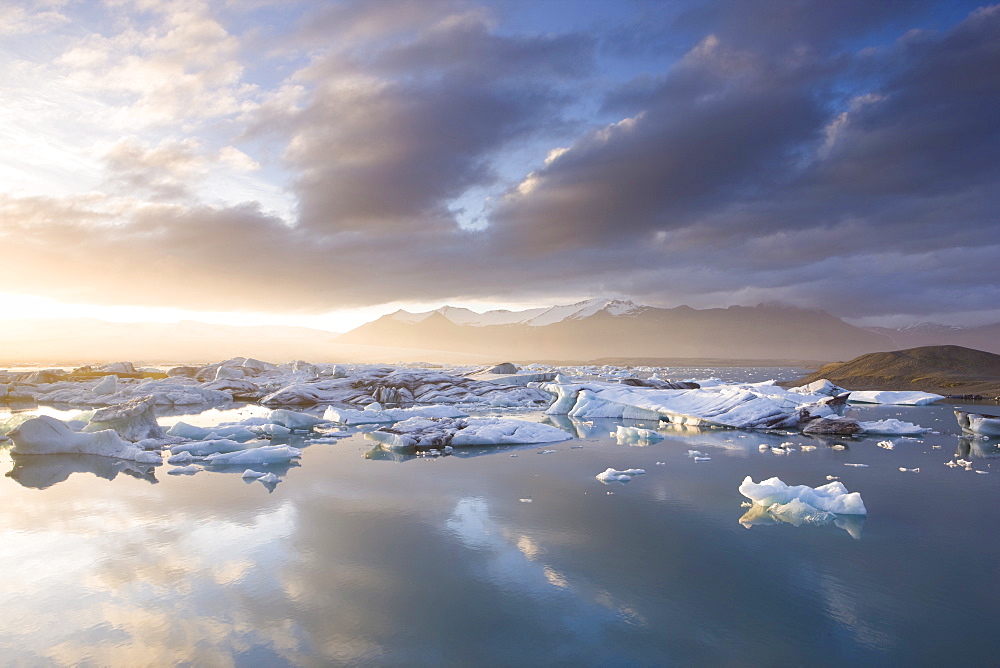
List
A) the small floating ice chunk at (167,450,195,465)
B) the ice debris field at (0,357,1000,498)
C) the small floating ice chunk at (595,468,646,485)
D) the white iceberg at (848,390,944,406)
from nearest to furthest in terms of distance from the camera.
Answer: the small floating ice chunk at (595,468,646,485) → the ice debris field at (0,357,1000,498) → the small floating ice chunk at (167,450,195,465) → the white iceberg at (848,390,944,406)

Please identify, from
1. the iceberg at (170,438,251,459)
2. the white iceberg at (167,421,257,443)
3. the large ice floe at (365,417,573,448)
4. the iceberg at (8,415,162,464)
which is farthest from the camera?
the white iceberg at (167,421,257,443)

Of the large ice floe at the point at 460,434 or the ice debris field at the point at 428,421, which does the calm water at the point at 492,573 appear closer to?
the ice debris field at the point at 428,421

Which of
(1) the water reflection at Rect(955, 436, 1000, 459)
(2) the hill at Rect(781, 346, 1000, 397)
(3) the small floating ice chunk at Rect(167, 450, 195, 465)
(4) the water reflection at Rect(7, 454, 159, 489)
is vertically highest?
(2) the hill at Rect(781, 346, 1000, 397)

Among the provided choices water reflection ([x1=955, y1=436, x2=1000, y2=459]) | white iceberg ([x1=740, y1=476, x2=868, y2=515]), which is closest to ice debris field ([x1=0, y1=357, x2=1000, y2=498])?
white iceberg ([x1=740, y1=476, x2=868, y2=515])

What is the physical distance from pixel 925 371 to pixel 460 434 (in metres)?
31.5

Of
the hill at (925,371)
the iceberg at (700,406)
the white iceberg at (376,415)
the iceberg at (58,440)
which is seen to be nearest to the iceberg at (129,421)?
the iceberg at (58,440)

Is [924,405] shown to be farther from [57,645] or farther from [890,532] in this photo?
A: [57,645]

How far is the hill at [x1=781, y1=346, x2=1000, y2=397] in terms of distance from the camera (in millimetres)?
29172

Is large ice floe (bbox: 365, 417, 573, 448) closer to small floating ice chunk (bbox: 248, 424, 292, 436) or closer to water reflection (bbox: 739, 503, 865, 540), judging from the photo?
small floating ice chunk (bbox: 248, 424, 292, 436)

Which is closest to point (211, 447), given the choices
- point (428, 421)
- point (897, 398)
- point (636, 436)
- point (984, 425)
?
point (428, 421)

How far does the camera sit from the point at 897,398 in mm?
24859

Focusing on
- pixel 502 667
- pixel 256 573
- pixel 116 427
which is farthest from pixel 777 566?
pixel 116 427

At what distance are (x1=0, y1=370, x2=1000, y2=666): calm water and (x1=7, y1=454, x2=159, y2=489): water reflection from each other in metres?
0.53

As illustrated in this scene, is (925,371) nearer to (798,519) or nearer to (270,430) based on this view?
(798,519)
